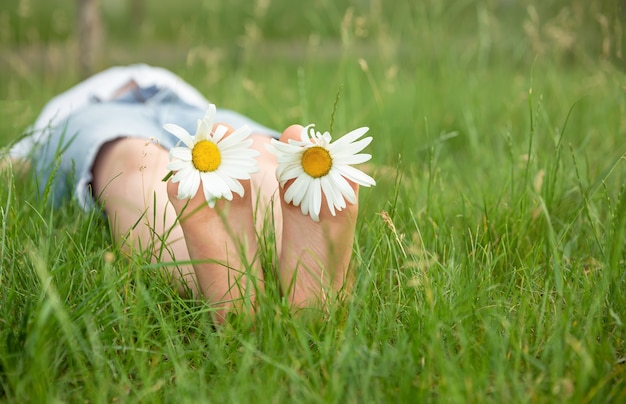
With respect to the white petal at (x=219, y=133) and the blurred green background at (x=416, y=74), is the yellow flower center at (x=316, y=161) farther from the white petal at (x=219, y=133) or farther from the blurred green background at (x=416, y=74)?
the blurred green background at (x=416, y=74)

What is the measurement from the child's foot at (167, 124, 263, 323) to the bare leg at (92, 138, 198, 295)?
2.3 inches

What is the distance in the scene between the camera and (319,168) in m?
0.85

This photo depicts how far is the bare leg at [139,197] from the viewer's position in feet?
3.30

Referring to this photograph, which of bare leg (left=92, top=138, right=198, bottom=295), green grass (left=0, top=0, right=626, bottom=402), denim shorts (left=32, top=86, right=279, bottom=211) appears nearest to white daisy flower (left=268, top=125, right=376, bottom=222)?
green grass (left=0, top=0, right=626, bottom=402)

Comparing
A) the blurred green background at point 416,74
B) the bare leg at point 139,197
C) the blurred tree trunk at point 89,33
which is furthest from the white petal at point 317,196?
the blurred tree trunk at point 89,33

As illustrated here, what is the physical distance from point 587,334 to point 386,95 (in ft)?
5.20

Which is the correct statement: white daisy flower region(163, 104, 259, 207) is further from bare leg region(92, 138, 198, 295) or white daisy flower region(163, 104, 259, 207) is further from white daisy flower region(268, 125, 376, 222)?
bare leg region(92, 138, 198, 295)

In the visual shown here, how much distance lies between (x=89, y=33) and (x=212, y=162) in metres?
2.74

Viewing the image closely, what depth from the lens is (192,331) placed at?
3.08ft

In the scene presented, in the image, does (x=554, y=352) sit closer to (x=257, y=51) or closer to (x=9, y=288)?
(x=9, y=288)

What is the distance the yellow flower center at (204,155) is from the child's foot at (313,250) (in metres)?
0.11

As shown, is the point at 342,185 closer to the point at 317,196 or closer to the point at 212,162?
the point at 317,196

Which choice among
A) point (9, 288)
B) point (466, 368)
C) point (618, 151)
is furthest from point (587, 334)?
point (618, 151)

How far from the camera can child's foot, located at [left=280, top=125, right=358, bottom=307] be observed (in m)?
0.88
